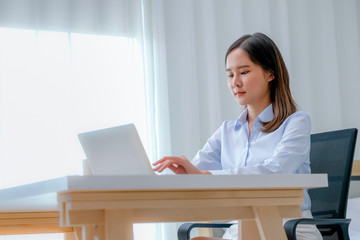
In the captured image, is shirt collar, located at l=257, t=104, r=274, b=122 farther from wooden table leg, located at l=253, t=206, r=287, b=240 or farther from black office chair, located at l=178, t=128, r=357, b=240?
wooden table leg, located at l=253, t=206, r=287, b=240

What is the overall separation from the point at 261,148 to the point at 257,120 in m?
0.12

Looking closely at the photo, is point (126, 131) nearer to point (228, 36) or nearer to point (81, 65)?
point (81, 65)

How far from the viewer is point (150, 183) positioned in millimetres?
1109

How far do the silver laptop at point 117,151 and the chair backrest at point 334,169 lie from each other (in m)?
0.87

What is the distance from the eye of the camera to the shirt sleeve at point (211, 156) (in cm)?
212

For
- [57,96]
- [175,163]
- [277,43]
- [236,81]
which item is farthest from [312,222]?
[277,43]

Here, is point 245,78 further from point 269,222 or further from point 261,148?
point 269,222

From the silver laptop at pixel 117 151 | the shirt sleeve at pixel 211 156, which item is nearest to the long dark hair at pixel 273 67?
the shirt sleeve at pixel 211 156

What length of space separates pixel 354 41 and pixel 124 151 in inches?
112

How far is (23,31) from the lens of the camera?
2744 mm

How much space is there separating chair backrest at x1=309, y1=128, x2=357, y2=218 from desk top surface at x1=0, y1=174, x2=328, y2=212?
58 centimetres

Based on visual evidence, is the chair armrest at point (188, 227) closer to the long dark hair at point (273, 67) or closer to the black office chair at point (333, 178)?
the black office chair at point (333, 178)

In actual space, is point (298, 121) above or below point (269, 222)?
above

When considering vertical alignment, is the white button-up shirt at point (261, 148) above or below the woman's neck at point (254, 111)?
below
